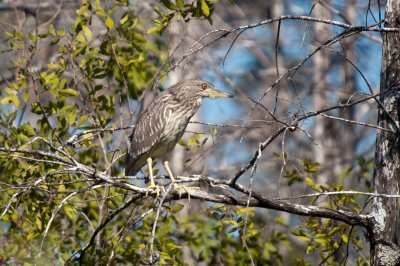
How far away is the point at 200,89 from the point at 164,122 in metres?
0.52

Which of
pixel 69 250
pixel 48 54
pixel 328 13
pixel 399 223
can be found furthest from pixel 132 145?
pixel 328 13

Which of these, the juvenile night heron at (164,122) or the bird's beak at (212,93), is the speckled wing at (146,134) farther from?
the bird's beak at (212,93)

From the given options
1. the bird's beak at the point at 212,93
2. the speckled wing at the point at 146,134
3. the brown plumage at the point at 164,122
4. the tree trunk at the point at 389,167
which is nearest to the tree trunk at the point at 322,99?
the bird's beak at the point at 212,93

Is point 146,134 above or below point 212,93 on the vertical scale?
below

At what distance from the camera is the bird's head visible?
6.27 m

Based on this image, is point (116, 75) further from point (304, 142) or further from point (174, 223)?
point (304, 142)

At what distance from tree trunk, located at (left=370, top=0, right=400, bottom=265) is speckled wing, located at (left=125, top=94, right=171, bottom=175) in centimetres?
243

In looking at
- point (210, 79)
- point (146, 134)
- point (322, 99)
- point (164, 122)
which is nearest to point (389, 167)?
point (164, 122)

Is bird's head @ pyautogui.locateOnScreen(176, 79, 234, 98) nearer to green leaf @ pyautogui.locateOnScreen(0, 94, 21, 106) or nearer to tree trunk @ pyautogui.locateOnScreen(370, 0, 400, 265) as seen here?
green leaf @ pyautogui.locateOnScreen(0, 94, 21, 106)

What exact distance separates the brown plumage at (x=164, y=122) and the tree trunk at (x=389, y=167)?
235 centimetres

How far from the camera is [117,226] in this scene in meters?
6.17

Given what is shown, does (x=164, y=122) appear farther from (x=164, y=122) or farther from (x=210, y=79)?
(x=210, y=79)

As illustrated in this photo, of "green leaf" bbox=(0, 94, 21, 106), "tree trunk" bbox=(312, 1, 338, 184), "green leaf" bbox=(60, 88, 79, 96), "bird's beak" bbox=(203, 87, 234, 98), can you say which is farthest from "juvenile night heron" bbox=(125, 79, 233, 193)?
"tree trunk" bbox=(312, 1, 338, 184)

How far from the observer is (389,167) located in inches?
154
